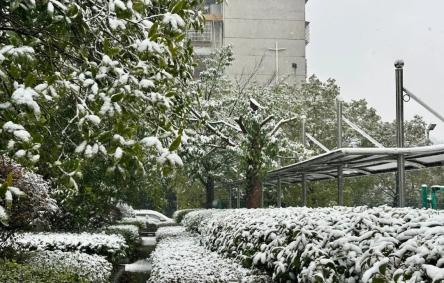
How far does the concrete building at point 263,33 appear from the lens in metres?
41.8

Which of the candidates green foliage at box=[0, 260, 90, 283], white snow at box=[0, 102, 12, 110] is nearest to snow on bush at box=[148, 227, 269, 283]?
green foliage at box=[0, 260, 90, 283]

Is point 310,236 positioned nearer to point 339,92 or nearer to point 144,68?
point 144,68

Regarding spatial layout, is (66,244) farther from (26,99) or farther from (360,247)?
(26,99)

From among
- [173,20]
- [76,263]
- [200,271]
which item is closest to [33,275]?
[76,263]

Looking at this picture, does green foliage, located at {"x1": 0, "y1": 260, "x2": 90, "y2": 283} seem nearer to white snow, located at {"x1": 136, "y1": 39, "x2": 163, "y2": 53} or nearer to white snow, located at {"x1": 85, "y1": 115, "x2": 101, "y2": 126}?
white snow, located at {"x1": 85, "y1": 115, "x2": 101, "y2": 126}

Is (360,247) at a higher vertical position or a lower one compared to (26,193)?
lower

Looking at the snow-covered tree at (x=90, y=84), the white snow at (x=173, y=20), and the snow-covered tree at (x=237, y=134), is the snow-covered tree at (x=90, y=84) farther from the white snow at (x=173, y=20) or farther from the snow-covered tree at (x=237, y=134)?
the snow-covered tree at (x=237, y=134)

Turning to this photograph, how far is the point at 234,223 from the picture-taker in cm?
1212

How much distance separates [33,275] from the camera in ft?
23.7

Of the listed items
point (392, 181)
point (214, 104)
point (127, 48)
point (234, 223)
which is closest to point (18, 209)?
point (234, 223)

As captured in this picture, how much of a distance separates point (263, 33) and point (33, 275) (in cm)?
3693

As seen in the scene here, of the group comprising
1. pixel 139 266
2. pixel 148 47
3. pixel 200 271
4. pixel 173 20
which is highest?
pixel 173 20

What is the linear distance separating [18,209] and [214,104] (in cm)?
1106

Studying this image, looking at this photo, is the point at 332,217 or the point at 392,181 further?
the point at 392,181
